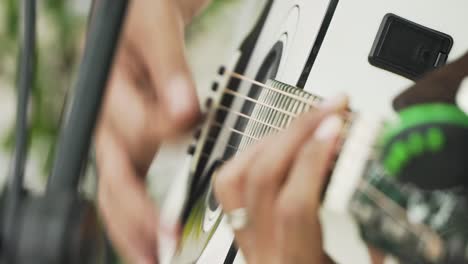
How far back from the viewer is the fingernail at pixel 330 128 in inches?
15.3

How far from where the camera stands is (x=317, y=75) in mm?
581

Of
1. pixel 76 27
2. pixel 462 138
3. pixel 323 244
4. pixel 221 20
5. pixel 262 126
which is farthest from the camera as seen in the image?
pixel 221 20

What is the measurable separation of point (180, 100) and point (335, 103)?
0.15 metres

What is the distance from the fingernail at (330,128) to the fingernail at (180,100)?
0.13 m

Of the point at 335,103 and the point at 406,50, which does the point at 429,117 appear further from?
the point at 406,50

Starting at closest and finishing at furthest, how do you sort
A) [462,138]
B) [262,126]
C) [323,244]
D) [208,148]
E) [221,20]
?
[462,138], [323,244], [262,126], [208,148], [221,20]

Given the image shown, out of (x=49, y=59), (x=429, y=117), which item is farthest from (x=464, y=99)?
(x=49, y=59)

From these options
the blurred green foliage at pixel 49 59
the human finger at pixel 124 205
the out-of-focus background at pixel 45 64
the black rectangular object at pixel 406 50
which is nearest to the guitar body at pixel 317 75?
the black rectangular object at pixel 406 50

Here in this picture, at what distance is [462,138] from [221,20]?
2.99 feet

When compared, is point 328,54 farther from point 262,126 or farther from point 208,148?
point 208,148

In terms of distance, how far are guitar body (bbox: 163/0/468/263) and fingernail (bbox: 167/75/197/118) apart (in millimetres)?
103

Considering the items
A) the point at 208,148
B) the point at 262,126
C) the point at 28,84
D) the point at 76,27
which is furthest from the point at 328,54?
the point at 76,27

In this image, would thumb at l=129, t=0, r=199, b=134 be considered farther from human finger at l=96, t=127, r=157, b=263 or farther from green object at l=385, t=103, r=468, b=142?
green object at l=385, t=103, r=468, b=142

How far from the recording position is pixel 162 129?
0.50 metres
